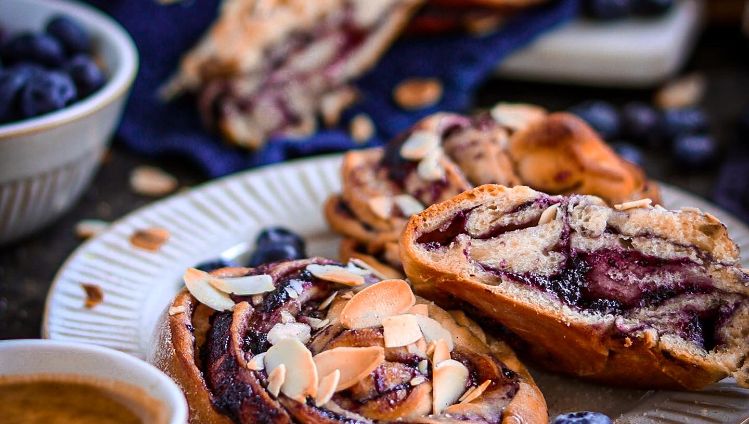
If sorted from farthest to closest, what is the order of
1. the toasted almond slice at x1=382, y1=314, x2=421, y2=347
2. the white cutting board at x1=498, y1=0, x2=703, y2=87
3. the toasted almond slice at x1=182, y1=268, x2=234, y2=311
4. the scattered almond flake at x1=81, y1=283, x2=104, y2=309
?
the white cutting board at x1=498, y1=0, x2=703, y2=87
the scattered almond flake at x1=81, y1=283, x2=104, y2=309
the toasted almond slice at x1=182, y1=268, x2=234, y2=311
the toasted almond slice at x1=382, y1=314, x2=421, y2=347

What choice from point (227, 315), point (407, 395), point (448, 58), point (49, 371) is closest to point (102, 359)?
point (49, 371)

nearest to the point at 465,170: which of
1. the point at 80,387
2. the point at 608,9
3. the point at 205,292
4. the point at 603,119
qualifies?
the point at 205,292

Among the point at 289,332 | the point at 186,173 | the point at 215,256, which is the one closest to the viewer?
the point at 289,332

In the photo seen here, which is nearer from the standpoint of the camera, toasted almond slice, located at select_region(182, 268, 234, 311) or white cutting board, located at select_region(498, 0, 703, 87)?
toasted almond slice, located at select_region(182, 268, 234, 311)

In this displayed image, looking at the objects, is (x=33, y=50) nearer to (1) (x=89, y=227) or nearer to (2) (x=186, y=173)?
(1) (x=89, y=227)

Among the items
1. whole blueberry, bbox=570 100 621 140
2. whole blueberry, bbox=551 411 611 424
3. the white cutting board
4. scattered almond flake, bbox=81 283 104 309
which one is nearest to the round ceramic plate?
scattered almond flake, bbox=81 283 104 309

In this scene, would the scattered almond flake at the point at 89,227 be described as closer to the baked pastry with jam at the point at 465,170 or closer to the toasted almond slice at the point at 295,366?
the baked pastry with jam at the point at 465,170

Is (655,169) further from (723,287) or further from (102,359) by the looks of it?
(102,359)

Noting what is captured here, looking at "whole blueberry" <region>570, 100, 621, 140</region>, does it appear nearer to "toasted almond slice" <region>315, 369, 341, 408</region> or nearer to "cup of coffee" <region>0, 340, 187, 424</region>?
"toasted almond slice" <region>315, 369, 341, 408</region>
